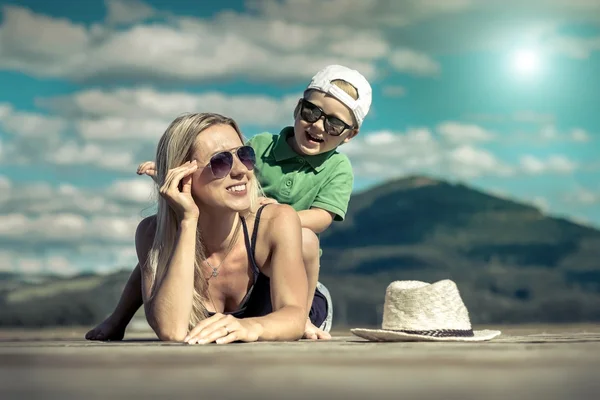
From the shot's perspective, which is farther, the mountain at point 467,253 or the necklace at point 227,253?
the mountain at point 467,253

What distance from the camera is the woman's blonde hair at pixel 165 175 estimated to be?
20.3 ft

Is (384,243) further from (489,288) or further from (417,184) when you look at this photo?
(489,288)

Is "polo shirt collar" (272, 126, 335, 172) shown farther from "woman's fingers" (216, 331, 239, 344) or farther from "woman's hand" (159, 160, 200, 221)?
"woman's fingers" (216, 331, 239, 344)

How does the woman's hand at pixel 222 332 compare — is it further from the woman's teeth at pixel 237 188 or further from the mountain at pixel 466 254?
the mountain at pixel 466 254

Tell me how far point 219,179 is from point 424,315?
1.49 metres

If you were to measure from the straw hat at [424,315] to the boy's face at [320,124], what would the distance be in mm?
1527

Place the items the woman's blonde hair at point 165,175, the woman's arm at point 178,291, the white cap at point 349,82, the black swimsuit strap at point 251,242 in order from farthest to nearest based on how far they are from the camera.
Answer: the white cap at point 349,82 → the black swimsuit strap at point 251,242 → the woman's blonde hair at point 165,175 → the woman's arm at point 178,291

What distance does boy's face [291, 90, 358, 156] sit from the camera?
7.32 m

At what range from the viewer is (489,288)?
90.2 m

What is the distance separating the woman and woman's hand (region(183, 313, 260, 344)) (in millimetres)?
112

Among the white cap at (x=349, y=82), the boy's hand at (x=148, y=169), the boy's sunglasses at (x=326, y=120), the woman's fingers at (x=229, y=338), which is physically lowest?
the woman's fingers at (x=229, y=338)

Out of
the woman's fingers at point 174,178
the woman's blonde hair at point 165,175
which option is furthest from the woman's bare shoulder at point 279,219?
the woman's fingers at point 174,178

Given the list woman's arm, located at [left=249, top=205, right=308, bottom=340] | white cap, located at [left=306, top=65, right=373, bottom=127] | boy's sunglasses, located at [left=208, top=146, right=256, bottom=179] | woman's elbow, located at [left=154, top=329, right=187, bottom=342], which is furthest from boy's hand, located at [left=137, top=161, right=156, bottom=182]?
white cap, located at [left=306, top=65, right=373, bottom=127]

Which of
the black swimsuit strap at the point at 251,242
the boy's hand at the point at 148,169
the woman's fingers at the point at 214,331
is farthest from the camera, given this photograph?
the boy's hand at the point at 148,169
